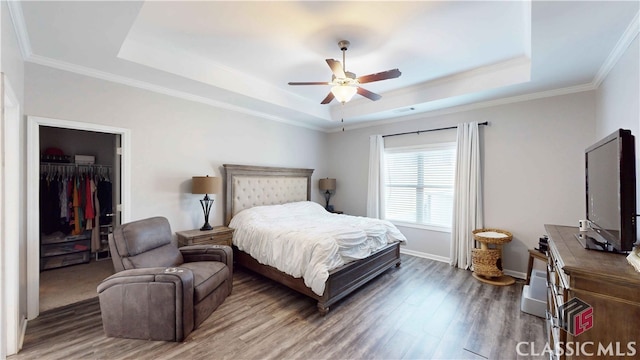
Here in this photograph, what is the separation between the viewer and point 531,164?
3.68m

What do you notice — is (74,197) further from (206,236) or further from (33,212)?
(206,236)

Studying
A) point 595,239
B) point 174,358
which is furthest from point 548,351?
point 174,358

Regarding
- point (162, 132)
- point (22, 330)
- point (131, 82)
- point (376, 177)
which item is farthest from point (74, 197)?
point (376, 177)

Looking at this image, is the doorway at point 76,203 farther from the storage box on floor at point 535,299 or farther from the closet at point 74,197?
the storage box on floor at point 535,299

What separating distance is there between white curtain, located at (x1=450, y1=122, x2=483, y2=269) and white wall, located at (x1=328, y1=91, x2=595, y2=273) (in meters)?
0.14

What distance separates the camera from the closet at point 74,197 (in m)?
4.00

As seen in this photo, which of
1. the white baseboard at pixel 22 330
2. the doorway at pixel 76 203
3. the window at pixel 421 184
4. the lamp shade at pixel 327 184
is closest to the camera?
the white baseboard at pixel 22 330

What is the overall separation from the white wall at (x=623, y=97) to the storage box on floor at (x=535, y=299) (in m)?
1.29

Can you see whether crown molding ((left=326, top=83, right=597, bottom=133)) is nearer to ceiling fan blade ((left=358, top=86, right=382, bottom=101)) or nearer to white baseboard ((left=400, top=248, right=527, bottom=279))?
ceiling fan blade ((left=358, top=86, right=382, bottom=101))

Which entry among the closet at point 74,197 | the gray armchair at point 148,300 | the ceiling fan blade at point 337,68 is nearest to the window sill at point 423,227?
the ceiling fan blade at point 337,68

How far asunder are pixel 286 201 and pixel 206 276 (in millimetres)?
2572

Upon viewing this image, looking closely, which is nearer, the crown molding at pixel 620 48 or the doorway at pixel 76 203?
the crown molding at pixel 620 48

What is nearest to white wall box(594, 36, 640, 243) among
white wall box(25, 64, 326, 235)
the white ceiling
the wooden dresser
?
the white ceiling

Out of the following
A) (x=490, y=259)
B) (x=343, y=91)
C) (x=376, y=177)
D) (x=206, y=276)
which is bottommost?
(x=490, y=259)
